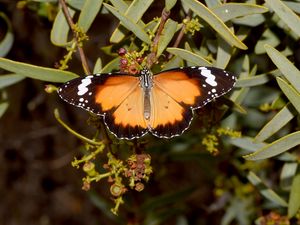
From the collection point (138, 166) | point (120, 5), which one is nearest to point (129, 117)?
point (138, 166)

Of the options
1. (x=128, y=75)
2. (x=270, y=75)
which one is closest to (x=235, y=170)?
(x=270, y=75)

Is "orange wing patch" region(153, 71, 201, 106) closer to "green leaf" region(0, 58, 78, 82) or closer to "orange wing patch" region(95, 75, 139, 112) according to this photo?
"orange wing patch" region(95, 75, 139, 112)

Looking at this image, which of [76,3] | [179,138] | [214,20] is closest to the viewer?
[214,20]

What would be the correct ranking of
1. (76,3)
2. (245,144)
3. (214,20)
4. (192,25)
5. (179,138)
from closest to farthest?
(214,20)
(192,25)
(76,3)
(245,144)
(179,138)

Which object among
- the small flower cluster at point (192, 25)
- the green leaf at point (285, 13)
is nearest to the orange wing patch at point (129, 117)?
the small flower cluster at point (192, 25)

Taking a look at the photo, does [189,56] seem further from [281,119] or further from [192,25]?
[281,119]
